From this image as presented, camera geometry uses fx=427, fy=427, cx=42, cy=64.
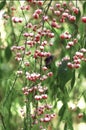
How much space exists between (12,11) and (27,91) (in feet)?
2.82

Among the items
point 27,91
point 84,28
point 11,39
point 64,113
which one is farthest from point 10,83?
point 11,39

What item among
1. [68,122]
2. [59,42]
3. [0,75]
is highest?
[59,42]

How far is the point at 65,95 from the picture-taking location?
1.83 m

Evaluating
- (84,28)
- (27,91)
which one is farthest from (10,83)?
(84,28)

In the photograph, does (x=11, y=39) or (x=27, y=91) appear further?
(x=11, y=39)

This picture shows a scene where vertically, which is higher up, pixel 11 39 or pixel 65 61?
pixel 65 61

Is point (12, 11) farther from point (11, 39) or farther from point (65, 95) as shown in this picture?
point (65, 95)

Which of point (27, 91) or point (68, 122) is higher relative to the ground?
point (27, 91)

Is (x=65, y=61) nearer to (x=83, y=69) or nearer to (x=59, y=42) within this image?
(x=83, y=69)

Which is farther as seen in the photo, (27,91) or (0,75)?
(0,75)

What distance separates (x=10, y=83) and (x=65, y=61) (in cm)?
38

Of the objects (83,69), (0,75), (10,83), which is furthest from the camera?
(0,75)

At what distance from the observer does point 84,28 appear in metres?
1.75

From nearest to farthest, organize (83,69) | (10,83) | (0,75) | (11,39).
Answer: (83,69), (10,83), (0,75), (11,39)
